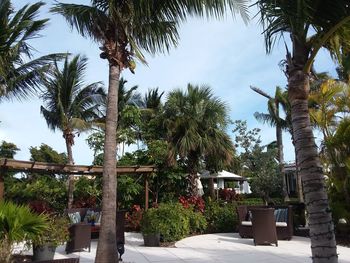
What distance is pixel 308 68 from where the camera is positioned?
4.39 meters

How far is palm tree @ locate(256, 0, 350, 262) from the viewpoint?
3902 millimetres

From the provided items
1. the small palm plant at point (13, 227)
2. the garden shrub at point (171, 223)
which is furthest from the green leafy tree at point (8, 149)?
the small palm plant at point (13, 227)

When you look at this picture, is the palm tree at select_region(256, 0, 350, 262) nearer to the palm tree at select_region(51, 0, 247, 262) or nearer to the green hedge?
the palm tree at select_region(51, 0, 247, 262)

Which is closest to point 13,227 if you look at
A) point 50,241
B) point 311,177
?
point 50,241

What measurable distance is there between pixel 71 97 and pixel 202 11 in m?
14.2

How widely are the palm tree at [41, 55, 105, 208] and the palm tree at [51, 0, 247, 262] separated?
11540mm

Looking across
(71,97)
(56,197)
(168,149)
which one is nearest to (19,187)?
(56,197)

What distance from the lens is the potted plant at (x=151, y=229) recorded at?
10.8 meters

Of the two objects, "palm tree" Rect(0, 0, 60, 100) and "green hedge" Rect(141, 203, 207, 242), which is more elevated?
"palm tree" Rect(0, 0, 60, 100)

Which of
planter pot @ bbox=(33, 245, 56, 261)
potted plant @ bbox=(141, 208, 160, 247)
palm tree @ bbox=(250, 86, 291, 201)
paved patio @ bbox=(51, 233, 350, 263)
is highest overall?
palm tree @ bbox=(250, 86, 291, 201)

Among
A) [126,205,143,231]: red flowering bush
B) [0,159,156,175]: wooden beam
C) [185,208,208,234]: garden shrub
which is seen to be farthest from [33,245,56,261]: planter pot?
[126,205,143,231]: red flowering bush

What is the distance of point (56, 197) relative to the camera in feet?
55.5

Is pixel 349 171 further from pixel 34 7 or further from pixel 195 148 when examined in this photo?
pixel 34 7

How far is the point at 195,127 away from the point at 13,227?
1017 centimetres
